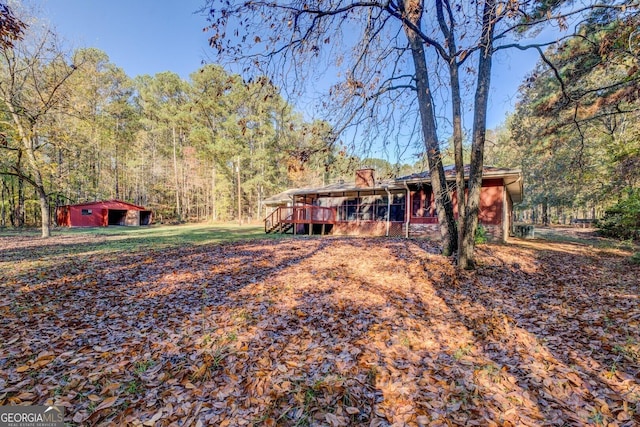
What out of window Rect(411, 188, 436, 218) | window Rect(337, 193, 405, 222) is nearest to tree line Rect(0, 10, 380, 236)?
window Rect(337, 193, 405, 222)

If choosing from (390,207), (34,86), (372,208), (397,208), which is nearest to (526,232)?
(397,208)

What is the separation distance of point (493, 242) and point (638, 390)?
10.9 metres

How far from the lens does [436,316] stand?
172 inches

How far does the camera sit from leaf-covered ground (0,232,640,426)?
8.02ft

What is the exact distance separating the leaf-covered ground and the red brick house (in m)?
6.35

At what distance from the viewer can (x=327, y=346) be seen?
11.5 ft

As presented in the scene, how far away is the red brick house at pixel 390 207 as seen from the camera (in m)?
12.6

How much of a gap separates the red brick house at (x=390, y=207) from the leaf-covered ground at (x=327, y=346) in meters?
6.35

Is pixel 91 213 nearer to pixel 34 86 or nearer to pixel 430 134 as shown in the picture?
pixel 34 86

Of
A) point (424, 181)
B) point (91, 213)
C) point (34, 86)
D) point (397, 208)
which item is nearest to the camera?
point (424, 181)

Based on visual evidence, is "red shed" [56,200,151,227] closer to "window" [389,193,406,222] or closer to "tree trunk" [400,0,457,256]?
"window" [389,193,406,222]

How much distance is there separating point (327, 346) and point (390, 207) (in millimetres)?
13422

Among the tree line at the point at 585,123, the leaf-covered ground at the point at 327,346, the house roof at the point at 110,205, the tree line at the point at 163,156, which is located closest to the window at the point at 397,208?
the tree line at the point at 585,123

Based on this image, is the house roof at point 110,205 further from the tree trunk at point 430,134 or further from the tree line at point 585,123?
the tree line at point 585,123
